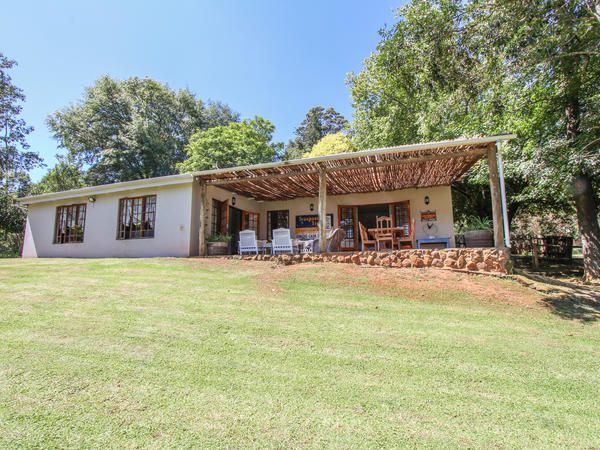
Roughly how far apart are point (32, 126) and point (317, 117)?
80.5 feet

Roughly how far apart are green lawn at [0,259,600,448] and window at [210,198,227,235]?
5.29 meters

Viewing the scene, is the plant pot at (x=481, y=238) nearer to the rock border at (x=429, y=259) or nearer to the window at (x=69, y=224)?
the rock border at (x=429, y=259)

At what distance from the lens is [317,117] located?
34594 mm

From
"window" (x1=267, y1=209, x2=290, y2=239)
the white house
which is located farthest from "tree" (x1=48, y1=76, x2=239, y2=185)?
"window" (x1=267, y1=209, x2=290, y2=239)

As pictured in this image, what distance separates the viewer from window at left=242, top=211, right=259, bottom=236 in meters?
12.0

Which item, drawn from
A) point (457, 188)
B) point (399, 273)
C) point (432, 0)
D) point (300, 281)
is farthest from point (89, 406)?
point (457, 188)

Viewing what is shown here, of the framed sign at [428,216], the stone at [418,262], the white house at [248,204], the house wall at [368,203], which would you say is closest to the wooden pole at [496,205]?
the white house at [248,204]

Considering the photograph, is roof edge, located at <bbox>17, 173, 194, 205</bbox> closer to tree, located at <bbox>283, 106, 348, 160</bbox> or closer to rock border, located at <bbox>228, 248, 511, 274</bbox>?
rock border, located at <bbox>228, 248, 511, 274</bbox>

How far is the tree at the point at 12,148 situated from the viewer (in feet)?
71.4

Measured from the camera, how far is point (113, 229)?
10.6 m

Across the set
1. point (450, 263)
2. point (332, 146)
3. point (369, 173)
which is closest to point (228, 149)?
point (332, 146)

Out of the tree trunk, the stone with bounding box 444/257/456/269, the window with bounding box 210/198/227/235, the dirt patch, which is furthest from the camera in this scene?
the window with bounding box 210/198/227/235

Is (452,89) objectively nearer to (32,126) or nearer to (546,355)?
(546,355)

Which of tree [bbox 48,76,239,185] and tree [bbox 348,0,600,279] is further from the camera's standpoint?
tree [bbox 48,76,239,185]
